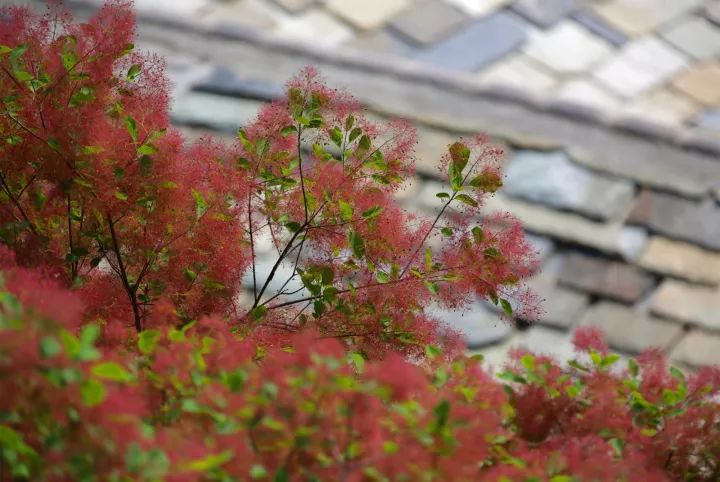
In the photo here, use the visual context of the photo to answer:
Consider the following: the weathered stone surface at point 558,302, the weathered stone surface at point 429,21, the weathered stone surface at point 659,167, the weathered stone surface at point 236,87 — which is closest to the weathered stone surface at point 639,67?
the weathered stone surface at point 659,167

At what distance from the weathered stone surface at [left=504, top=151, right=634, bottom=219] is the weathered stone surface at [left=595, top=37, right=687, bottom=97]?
1.44 feet

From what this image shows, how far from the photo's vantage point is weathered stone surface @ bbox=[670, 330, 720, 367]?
5.98 ft

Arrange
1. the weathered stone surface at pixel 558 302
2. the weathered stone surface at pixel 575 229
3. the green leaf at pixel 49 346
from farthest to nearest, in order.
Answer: the weathered stone surface at pixel 575 229 < the weathered stone surface at pixel 558 302 < the green leaf at pixel 49 346

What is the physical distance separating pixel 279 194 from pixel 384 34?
62.0 inches

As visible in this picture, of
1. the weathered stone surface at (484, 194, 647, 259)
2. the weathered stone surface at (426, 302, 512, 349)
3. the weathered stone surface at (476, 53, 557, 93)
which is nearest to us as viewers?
the weathered stone surface at (426, 302, 512, 349)

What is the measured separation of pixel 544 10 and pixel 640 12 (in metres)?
0.28

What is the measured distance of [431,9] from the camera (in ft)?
8.21

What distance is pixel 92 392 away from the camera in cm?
49

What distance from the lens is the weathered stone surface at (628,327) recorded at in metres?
1.81

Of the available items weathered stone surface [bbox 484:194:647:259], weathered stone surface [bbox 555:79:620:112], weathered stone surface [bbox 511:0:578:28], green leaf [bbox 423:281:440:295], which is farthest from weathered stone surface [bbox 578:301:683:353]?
green leaf [bbox 423:281:440:295]

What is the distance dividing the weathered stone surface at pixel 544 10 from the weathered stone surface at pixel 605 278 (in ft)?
2.73

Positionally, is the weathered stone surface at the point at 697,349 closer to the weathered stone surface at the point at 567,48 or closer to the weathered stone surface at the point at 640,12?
the weathered stone surface at the point at 567,48

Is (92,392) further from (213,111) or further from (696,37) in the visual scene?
(696,37)

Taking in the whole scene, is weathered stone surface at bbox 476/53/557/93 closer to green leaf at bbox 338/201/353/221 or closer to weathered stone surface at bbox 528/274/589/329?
weathered stone surface at bbox 528/274/589/329
